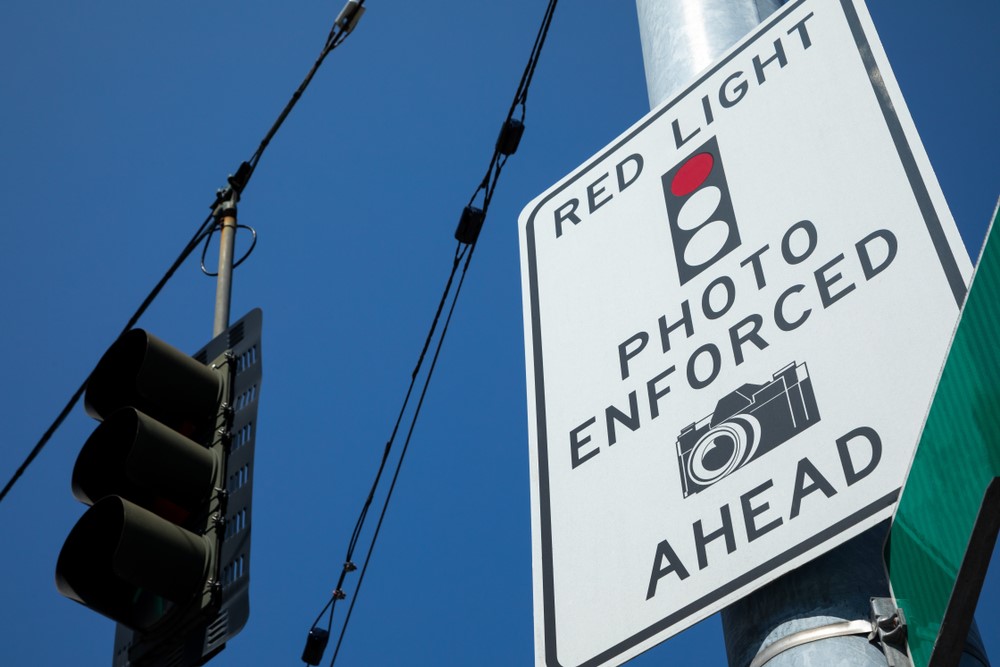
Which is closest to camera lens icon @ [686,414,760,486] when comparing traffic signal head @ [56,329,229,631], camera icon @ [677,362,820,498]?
camera icon @ [677,362,820,498]

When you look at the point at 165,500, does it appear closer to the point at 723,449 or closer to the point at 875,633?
the point at 723,449

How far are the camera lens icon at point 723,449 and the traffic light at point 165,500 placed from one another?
1.77 metres

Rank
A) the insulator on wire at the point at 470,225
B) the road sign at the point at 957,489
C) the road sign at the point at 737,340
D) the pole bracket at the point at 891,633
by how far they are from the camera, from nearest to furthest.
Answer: the road sign at the point at 957,489 < the pole bracket at the point at 891,633 < the road sign at the point at 737,340 < the insulator on wire at the point at 470,225

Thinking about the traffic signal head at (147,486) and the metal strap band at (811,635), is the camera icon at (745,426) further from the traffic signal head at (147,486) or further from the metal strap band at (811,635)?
the traffic signal head at (147,486)

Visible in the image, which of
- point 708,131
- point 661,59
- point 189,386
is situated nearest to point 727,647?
point 708,131

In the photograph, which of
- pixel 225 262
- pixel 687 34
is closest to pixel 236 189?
pixel 225 262

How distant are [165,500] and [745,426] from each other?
227 centimetres

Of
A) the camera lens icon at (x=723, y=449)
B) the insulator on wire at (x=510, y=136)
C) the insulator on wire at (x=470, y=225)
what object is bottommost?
the camera lens icon at (x=723, y=449)

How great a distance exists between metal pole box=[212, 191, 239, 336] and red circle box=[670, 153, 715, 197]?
2686 mm

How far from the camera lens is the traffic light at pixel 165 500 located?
298 cm

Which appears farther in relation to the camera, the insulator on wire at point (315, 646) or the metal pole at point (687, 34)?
the insulator on wire at point (315, 646)

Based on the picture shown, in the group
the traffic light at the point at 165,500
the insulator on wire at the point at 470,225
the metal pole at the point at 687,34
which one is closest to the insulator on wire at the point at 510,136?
the insulator on wire at the point at 470,225

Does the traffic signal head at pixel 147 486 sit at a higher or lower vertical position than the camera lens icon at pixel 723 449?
higher

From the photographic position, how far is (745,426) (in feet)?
→ 4.95
